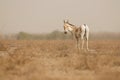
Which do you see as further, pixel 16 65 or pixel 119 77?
pixel 16 65

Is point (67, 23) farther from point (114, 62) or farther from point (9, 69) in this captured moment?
point (9, 69)

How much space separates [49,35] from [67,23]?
52.3m

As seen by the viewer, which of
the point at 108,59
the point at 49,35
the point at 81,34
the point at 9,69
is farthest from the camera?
the point at 49,35

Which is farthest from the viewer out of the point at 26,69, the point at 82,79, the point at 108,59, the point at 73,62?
the point at 108,59

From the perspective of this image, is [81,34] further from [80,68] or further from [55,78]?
[55,78]

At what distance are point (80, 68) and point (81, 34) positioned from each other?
440 inches

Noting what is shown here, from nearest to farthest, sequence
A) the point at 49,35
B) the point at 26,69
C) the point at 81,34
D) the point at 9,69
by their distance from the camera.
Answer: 1. the point at 26,69
2. the point at 9,69
3. the point at 81,34
4. the point at 49,35

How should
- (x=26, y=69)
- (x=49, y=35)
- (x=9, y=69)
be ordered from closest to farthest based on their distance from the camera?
(x=26, y=69) → (x=9, y=69) → (x=49, y=35)

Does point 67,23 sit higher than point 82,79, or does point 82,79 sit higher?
point 67,23

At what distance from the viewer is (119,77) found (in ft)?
32.1

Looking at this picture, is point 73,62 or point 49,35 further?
point 49,35

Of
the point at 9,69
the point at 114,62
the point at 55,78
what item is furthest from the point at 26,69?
the point at 114,62

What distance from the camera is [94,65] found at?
42.9ft

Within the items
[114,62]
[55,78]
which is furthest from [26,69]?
[114,62]
